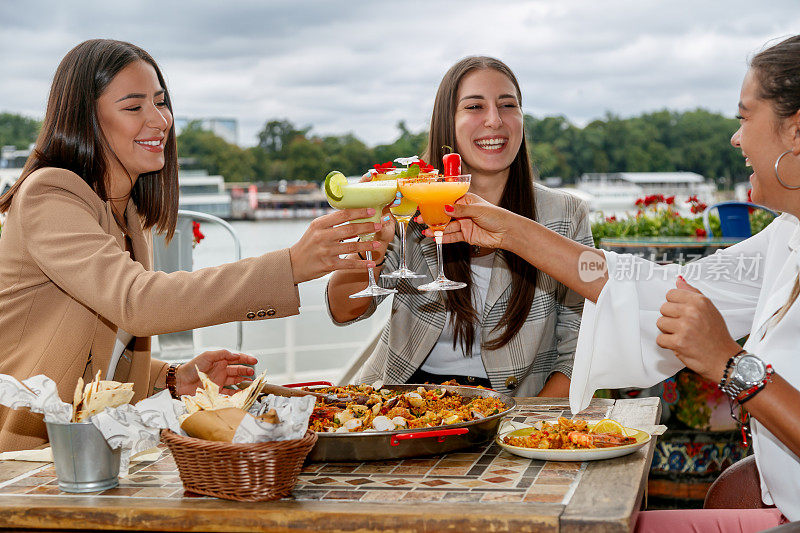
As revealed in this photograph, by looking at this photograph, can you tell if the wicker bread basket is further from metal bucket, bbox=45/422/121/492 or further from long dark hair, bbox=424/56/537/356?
long dark hair, bbox=424/56/537/356

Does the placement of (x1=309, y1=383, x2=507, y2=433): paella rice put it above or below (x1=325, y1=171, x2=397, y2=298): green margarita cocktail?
below

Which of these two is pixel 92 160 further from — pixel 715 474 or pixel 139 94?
pixel 715 474

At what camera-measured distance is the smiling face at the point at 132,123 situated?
2.15 meters

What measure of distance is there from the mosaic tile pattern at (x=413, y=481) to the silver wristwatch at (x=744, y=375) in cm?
31

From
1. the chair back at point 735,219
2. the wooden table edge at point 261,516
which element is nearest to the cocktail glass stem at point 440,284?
the wooden table edge at point 261,516

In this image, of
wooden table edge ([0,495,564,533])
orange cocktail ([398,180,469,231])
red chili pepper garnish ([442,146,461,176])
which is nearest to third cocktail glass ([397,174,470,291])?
orange cocktail ([398,180,469,231])

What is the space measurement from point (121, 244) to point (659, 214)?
17.6ft

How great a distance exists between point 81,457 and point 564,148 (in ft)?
39.5

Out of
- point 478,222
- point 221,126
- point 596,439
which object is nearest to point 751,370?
point 596,439

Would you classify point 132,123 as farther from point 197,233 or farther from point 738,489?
point 197,233

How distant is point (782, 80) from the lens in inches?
64.4

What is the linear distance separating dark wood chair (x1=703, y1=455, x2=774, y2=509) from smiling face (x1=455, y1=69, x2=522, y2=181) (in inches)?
51.4

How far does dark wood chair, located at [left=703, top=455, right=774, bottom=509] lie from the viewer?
186 centimetres

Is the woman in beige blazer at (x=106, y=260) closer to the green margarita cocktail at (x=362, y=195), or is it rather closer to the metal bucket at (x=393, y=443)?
the green margarita cocktail at (x=362, y=195)
